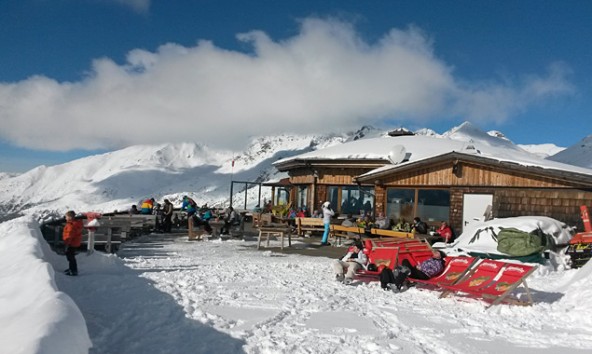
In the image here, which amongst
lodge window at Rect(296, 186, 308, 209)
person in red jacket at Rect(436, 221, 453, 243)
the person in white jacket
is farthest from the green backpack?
lodge window at Rect(296, 186, 308, 209)

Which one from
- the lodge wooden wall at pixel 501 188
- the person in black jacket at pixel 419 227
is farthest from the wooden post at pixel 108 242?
the lodge wooden wall at pixel 501 188

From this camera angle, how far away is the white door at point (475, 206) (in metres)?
14.9

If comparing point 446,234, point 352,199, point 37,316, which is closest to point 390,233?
point 446,234

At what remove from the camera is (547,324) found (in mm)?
6250

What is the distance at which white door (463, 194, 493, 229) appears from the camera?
587 inches

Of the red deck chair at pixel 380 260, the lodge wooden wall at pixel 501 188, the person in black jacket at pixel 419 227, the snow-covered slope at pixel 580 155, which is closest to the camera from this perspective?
the red deck chair at pixel 380 260

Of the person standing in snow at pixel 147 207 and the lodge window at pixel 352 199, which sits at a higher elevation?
the lodge window at pixel 352 199

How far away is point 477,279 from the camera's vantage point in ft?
25.6

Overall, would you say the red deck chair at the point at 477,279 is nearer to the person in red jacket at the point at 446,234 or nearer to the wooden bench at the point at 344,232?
the person in red jacket at the point at 446,234

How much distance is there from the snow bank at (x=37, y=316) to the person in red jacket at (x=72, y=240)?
1.99 metres

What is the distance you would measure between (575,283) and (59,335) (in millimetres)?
8050

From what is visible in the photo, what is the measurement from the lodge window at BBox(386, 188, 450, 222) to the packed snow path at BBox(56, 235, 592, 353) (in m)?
6.18

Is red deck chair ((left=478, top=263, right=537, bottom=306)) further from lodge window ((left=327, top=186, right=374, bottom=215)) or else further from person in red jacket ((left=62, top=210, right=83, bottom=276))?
lodge window ((left=327, top=186, right=374, bottom=215))

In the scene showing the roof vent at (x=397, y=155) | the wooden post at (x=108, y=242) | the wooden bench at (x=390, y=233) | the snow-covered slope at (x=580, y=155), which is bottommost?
the wooden post at (x=108, y=242)
